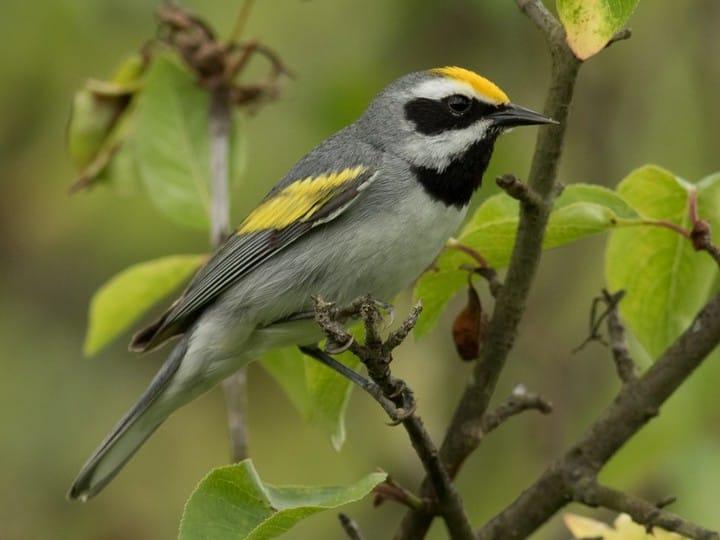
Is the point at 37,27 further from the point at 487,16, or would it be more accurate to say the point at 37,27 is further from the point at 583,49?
the point at 583,49

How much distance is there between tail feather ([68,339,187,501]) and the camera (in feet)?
12.1

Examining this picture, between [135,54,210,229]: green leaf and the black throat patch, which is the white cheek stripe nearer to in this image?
the black throat patch

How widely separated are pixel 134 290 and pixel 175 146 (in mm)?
631

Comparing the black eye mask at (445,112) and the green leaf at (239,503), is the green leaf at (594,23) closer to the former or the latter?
the green leaf at (239,503)

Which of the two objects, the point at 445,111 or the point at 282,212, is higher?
the point at 445,111

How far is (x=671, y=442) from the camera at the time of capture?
13.1 ft

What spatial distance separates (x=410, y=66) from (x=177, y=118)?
6.82 ft

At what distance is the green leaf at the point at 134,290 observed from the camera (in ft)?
12.5

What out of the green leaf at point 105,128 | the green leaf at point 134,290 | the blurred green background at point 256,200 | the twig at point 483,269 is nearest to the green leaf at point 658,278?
the twig at point 483,269

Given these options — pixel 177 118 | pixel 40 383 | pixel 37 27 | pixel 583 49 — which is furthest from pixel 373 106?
pixel 40 383

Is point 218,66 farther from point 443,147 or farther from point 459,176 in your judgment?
point 459,176

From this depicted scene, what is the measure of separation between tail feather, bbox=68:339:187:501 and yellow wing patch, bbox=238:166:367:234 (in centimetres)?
47

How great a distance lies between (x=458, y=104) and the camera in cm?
379

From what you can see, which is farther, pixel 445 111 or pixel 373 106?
pixel 373 106
